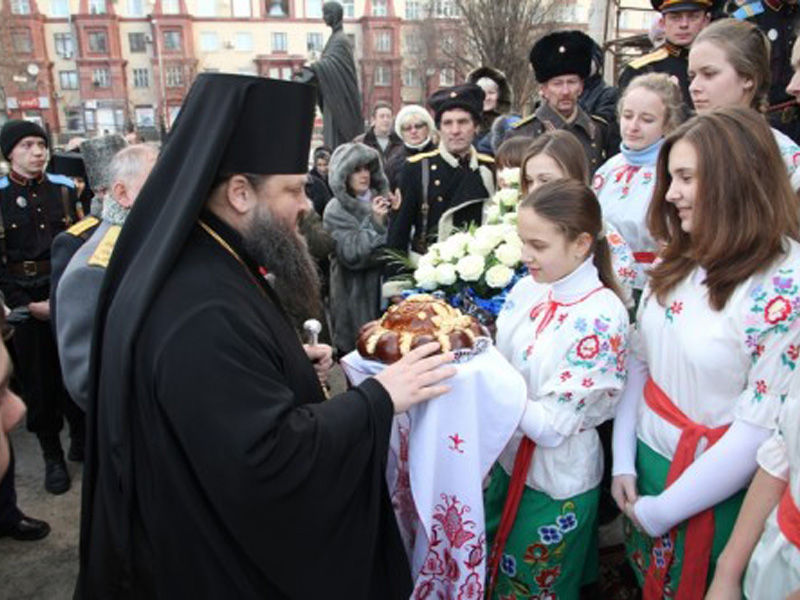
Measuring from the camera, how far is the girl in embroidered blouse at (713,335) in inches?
70.1

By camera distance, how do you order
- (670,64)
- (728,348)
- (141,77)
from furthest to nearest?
(141,77) → (670,64) → (728,348)

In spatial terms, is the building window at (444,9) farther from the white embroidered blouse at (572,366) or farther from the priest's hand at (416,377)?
the priest's hand at (416,377)

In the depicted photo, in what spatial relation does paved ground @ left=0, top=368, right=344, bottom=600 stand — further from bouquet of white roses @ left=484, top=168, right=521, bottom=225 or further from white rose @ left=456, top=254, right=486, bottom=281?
bouquet of white roses @ left=484, top=168, right=521, bottom=225

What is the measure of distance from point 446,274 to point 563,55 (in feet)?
8.35

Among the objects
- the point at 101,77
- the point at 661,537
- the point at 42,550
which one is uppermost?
the point at 101,77

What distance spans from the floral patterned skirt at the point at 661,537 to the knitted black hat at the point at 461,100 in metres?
3.08

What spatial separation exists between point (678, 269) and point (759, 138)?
1.50 feet

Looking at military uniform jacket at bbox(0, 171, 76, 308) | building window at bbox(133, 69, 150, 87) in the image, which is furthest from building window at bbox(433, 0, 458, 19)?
building window at bbox(133, 69, 150, 87)

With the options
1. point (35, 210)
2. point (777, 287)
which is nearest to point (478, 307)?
point (777, 287)

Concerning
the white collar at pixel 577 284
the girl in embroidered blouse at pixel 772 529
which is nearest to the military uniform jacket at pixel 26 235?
the white collar at pixel 577 284

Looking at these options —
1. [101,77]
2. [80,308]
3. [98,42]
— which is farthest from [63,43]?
[80,308]

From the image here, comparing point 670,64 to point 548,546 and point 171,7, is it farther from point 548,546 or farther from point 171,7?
point 171,7

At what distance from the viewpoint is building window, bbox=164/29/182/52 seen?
6081 cm

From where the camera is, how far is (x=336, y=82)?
24.0 feet
